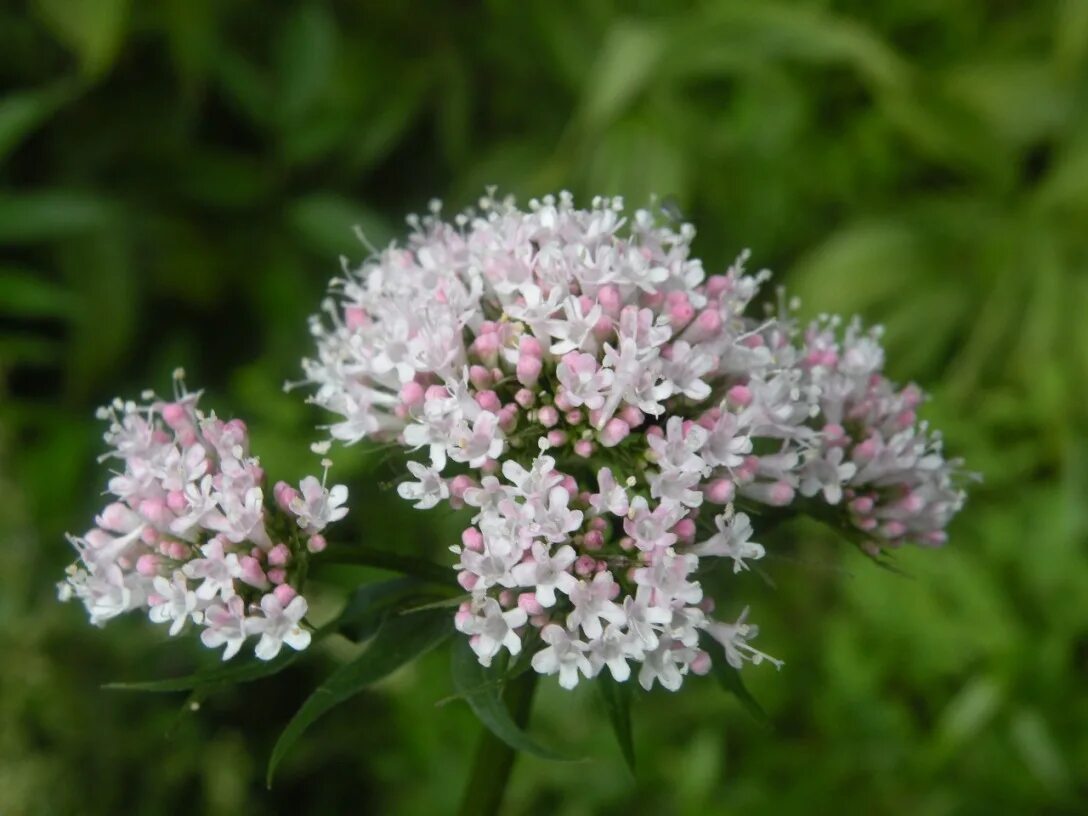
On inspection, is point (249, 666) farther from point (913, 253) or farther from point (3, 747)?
point (913, 253)

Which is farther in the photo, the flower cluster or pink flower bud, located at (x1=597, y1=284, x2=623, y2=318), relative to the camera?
pink flower bud, located at (x1=597, y1=284, x2=623, y2=318)

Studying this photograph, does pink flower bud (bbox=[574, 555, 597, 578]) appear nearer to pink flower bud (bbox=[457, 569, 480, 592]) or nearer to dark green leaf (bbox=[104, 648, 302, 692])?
pink flower bud (bbox=[457, 569, 480, 592])

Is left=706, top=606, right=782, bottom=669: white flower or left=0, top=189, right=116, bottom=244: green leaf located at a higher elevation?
left=0, top=189, right=116, bottom=244: green leaf

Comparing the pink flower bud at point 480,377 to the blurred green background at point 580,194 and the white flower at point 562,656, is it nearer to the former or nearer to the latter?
the white flower at point 562,656

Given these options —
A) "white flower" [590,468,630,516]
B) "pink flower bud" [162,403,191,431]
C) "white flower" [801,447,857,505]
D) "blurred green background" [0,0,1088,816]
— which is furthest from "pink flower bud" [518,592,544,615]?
"blurred green background" [0,0,1088,816]

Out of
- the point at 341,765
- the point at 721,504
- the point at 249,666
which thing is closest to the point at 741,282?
the point at 721,504

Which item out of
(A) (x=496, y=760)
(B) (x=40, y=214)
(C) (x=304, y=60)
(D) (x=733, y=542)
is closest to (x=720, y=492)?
(D) (x=733, y=542)

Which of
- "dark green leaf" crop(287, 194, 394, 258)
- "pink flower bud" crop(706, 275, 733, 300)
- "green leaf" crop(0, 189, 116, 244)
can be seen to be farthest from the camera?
"dark green leaf" crop(287, 194, 394, 258)

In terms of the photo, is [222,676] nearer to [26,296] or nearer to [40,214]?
[26,296]

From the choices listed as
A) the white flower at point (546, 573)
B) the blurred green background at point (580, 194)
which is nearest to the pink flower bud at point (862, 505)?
the white flower at point (546, 573)
